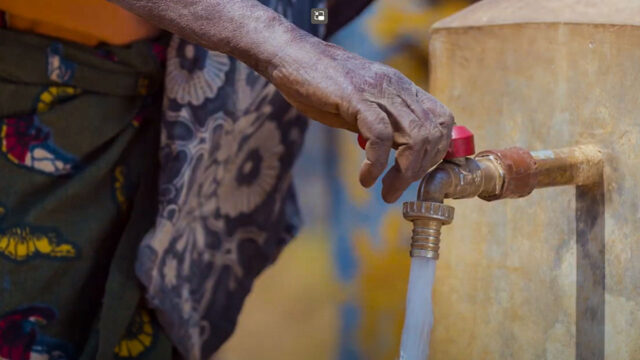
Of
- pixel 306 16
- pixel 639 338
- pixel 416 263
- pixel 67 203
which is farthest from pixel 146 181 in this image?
pixel 639 338

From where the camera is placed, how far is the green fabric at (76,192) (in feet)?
3.38

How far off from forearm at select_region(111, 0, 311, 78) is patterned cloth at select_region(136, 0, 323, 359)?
0.23 meters

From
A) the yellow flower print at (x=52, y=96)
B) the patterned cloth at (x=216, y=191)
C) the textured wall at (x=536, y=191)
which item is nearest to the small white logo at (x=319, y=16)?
the patterned cloth at (x=216, y=191)

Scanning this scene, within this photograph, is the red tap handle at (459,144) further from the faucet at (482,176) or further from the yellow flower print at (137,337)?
the yellow flower print at (137,337)

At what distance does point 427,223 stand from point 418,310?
0.07m

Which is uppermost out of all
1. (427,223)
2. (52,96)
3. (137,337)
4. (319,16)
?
(319,16)

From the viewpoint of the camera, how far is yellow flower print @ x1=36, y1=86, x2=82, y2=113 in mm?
1034

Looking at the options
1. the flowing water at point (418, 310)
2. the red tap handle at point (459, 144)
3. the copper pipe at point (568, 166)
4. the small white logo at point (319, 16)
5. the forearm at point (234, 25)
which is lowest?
the flowing water at point (418, 310)

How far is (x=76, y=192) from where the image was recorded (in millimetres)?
1056

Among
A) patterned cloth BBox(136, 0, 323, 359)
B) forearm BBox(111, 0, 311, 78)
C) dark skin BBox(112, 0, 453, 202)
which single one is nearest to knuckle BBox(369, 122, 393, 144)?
dark skin BBox(112, 0, 453, 202)

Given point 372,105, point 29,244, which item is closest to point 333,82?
point 372,105

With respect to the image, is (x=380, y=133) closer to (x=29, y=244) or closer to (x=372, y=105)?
(x=372, y=105)

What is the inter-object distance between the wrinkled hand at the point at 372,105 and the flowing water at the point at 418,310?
0.22 feet

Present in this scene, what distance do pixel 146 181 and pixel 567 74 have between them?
1.51 ft
